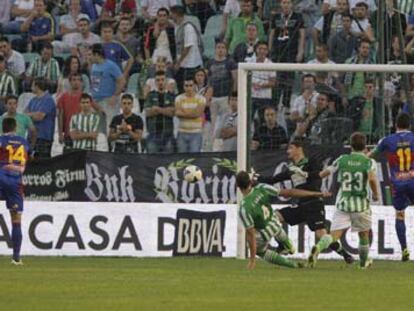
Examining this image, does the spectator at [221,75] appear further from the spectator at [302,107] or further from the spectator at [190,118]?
the spectator at [302,107]

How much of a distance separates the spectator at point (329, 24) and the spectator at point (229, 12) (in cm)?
163

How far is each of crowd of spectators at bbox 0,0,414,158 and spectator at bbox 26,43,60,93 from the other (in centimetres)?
3

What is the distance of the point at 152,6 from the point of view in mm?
28578

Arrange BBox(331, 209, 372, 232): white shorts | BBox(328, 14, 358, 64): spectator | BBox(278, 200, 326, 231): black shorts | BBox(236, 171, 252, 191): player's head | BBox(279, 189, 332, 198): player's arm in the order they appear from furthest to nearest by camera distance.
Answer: BBox(328, 14, 358, 64): spectator, BBox(278, 200, 326, 231): black shorts, BBox(279, 189, 332, 198): player's arm, BBox(331, 209, 372, 232): white shorts, BBox(236, 171, 252, 191): player's head

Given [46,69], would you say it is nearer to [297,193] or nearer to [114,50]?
[114,50]

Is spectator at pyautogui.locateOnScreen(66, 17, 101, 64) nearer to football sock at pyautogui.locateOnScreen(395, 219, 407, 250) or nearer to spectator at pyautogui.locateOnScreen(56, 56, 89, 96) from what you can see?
spectator at pyautogui.locateOnScreen(56, 56, 89, 96)

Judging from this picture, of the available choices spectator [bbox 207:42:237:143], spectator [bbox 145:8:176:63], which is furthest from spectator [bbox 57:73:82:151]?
→ spectator [bbox 207:42:237:143]

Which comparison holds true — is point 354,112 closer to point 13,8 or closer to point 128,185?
point 128,185

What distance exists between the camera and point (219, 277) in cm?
1773

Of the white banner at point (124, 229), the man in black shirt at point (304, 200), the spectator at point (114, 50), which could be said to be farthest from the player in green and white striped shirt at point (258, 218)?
the spectator at point (114, 50)

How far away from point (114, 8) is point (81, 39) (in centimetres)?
102

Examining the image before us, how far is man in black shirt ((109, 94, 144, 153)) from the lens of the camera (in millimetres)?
26109

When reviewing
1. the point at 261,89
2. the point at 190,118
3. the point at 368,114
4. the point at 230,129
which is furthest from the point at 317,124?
the point at 190,118

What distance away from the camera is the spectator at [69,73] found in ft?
89.4
